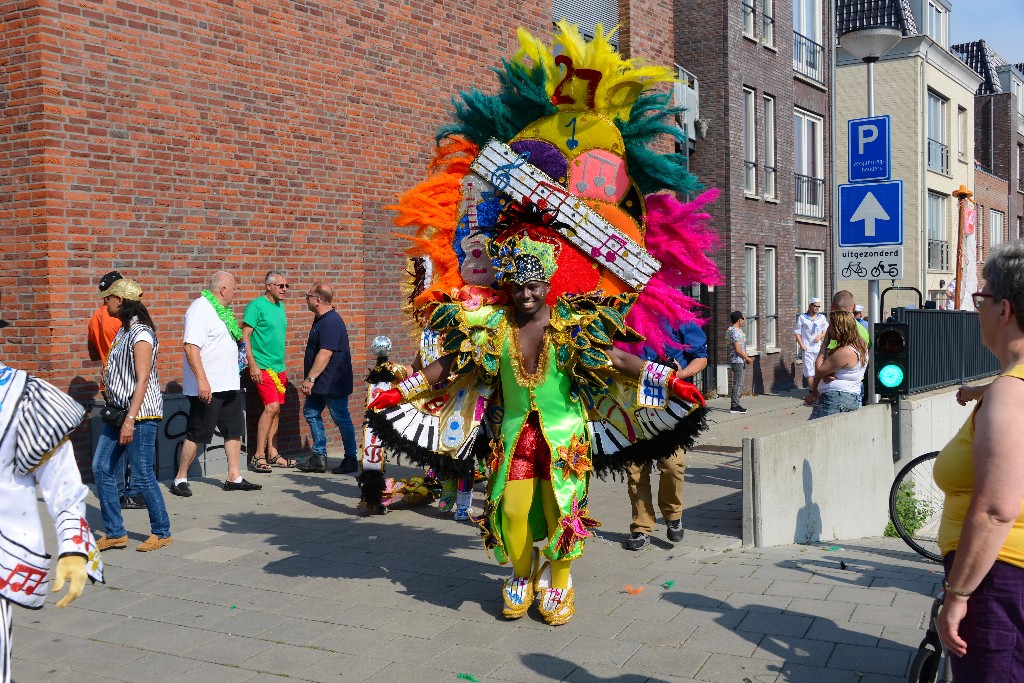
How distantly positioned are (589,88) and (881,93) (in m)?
26.1

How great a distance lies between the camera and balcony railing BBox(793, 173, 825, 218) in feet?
79.3

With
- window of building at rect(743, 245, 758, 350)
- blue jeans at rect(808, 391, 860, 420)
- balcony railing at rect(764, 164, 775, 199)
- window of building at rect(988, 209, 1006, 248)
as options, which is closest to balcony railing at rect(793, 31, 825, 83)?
balcony railing at rect(764, 164, 775, 199)

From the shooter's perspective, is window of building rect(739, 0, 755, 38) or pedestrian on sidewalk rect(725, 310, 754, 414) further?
window of building rect(739, 0, 755, 38)

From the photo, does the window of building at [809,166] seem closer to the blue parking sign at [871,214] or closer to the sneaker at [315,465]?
the blue parking sign at [871,214]

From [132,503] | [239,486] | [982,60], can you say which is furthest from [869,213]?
[982,60]

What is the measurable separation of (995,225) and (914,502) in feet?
115

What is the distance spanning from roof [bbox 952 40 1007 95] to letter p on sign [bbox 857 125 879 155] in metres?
34.0

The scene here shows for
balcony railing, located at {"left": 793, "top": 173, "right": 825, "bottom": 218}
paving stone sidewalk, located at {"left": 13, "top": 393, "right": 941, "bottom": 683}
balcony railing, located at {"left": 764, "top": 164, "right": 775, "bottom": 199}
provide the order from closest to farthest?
paving stone sidewalk, located at {"left": 13, "top": 393, "right": 941, "bottom": 683}
balcony railing, located at {"left": 764, "top": 164, "right": 775, "bottom": 199}
balcony railing, located at {"left": 793, "top": 173, "right": 825, "bottom": 218}

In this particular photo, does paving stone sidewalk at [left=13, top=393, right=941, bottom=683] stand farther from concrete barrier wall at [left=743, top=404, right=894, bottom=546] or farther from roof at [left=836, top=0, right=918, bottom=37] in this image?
Answer: roof at [left=836, top=0, right=918, bottom=37]

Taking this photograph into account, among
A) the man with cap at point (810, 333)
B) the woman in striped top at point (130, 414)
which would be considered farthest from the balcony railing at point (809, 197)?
the woman in striped top at point (130, 414)

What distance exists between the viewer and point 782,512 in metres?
7.31

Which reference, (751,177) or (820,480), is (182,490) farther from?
(751,177)

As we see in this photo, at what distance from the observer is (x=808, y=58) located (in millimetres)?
24438

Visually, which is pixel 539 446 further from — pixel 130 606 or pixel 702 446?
pixel 702 446
